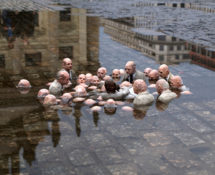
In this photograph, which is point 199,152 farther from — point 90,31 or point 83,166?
point 90,31

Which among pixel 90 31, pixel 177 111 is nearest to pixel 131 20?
pixel 90 31

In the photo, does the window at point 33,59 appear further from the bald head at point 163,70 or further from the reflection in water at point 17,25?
the bald head at point 163,70

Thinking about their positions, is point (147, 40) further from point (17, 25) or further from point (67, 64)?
point (17, 25)

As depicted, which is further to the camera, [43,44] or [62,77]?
[43,44]

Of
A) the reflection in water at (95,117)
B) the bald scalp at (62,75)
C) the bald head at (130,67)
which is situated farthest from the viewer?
the bald head at (130,67)

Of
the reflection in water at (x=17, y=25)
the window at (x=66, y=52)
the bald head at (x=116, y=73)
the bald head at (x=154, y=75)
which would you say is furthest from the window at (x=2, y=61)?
the bald head at (x=154, y=75)

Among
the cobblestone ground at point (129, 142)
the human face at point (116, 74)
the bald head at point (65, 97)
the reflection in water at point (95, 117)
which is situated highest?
the human face at point (116, 74)

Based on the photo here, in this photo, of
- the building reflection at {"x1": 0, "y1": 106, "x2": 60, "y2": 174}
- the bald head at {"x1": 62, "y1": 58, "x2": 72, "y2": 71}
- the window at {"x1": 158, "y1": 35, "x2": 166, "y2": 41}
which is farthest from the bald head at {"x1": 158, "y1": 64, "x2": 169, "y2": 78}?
Result: the window at {"x1": 158, "y1": 35, "x2": 166, "y2": 41}

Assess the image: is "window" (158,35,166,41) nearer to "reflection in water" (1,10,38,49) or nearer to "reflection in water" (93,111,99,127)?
"reflection in water" (1,10,38,49)

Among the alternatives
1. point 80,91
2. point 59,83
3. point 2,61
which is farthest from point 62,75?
point 2,61
